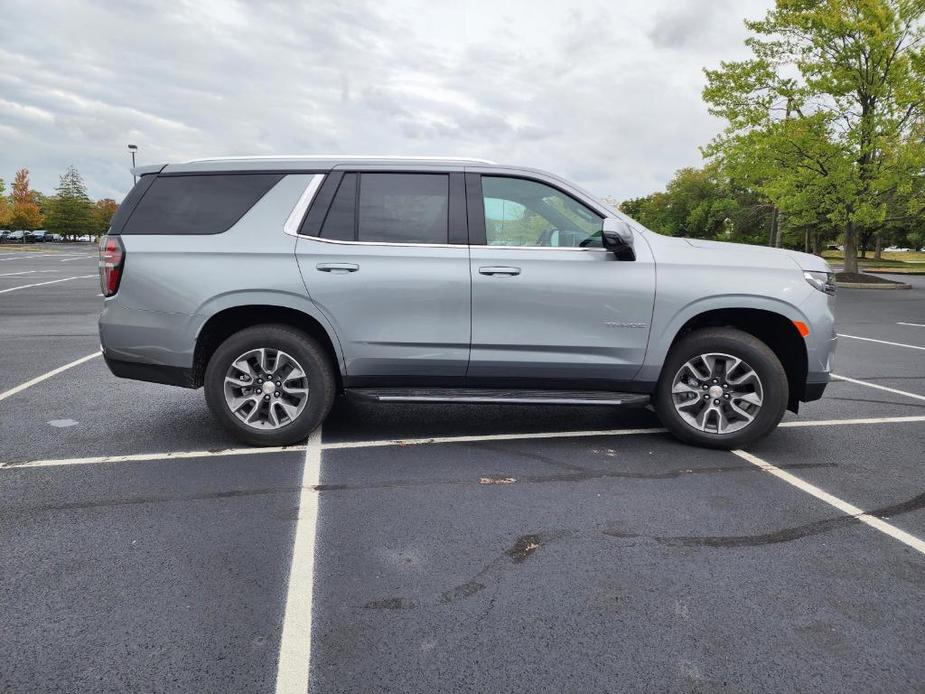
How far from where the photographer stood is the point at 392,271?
4.23 meters

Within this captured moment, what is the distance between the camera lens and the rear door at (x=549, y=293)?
168 inches

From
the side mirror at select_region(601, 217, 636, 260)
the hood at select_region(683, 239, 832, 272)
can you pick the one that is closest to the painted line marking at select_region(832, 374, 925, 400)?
the hood at select_region(683, 239, 832, 272)

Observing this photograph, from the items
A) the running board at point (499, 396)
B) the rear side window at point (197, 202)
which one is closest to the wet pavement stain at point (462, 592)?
the running board at point (499, 396)

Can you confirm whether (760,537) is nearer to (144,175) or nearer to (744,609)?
(744,609)

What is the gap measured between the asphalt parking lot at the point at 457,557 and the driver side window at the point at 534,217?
4.94 ft

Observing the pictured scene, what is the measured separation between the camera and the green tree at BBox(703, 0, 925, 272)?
71.5 ft

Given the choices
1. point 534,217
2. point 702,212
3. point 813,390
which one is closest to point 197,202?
point 534,217

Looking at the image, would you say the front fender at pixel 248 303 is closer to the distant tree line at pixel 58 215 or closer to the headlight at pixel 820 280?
the headlight at pixel 820 280

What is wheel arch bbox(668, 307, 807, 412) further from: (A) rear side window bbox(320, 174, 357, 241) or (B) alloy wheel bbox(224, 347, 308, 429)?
(B) alloy wheel bbox(224, 347, 308, 429)

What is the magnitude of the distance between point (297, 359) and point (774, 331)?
11.4 ft

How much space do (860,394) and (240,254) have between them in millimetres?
6074

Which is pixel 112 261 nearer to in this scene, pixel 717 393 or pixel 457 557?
pixel 457 557

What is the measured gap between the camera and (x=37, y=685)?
6.79 ft

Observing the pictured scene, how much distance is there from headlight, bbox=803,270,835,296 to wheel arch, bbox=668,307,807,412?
1.00 ft
